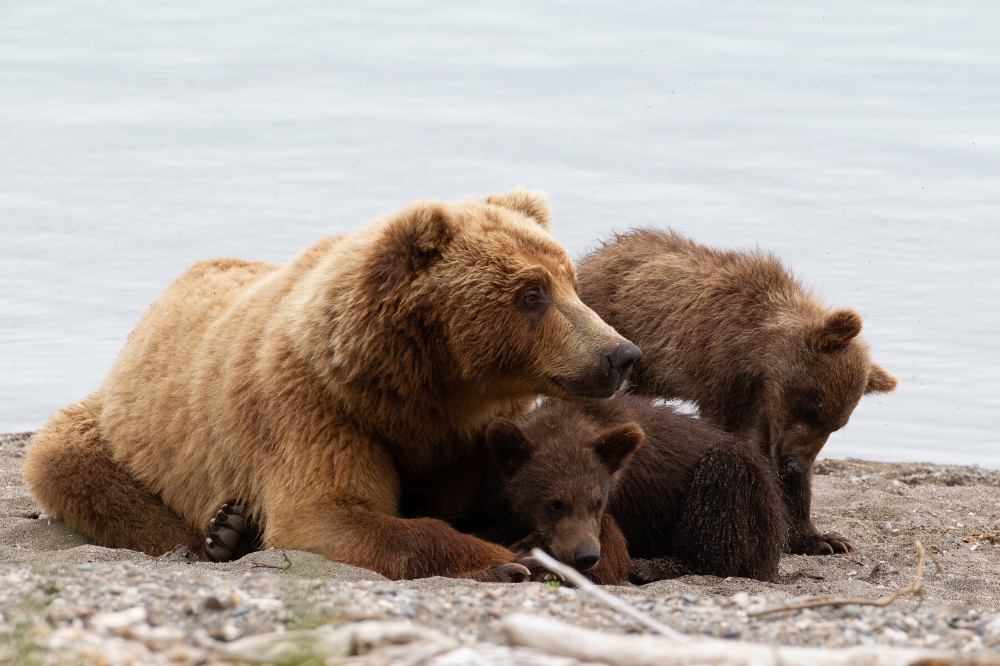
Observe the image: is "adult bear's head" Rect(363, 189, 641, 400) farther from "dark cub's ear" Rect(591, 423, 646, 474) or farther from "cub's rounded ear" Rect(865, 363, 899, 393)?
"cub's rounded ear" Rect(865, 363, 899, 393)

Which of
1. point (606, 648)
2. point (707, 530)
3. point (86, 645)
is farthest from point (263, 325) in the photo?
point (606, 648)

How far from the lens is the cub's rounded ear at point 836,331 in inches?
307

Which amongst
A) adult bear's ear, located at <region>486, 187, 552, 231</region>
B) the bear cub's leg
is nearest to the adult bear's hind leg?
adult bear's ear, located at <region>486, 187, 552, 231</region>

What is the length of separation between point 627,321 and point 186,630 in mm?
4898

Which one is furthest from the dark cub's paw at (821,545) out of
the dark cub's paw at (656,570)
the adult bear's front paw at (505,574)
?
the adult bear's front paw at (505,574)

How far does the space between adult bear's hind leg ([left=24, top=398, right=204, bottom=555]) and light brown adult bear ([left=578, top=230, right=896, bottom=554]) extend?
3.07 metres

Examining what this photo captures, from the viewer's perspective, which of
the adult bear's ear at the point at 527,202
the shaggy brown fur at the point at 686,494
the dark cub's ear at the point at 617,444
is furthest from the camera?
the adult bear's ear at the point at 527,202

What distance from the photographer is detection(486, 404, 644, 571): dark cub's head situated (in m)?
6.05

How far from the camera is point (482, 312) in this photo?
5867mm

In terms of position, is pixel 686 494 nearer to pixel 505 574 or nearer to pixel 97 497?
pixel 505 574

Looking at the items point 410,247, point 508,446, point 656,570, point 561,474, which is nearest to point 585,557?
point 561,474

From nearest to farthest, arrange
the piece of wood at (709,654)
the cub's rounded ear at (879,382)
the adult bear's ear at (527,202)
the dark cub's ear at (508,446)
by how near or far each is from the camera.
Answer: the piece of wood at (709,654), the dark cub's ear at (508,446), the adult bear's ear at (527,202), the cub's rounded ear at (879,382)

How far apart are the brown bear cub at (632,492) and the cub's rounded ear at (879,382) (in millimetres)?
1535

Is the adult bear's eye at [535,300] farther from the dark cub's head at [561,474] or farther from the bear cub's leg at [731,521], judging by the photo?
the bear cub's leg at [731,521]
